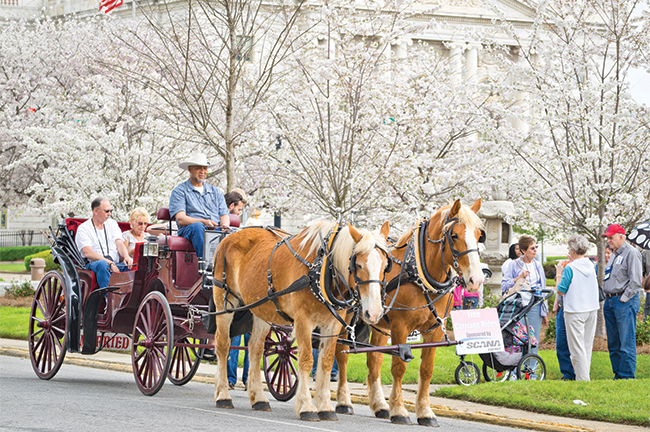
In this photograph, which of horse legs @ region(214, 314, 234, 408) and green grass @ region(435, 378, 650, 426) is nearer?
green grass @ region(435, 378, 650, 426)

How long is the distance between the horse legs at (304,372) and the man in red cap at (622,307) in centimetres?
478

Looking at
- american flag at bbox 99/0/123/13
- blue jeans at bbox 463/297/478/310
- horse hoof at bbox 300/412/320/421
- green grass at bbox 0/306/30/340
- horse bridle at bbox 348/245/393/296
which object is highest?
american flag at bbox 99/0/123/13

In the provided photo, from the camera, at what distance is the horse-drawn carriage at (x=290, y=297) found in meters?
7.34

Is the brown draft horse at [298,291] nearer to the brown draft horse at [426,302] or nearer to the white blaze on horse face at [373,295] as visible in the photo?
the white blaze on horse face at [373,295]

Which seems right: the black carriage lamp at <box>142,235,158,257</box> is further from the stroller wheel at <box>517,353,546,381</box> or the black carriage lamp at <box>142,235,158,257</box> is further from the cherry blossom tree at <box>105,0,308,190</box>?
the stroller wheel at <box>517,353,546,381</box>

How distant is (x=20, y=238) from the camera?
52.3m

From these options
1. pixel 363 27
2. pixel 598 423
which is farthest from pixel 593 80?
pixel 598 423

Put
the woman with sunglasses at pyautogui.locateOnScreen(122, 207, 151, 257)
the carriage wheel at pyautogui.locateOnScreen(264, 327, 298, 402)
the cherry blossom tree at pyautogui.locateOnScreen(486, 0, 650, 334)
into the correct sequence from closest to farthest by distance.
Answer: the carriage wheel at pyautogui.locateOnScreen(264, 327, 298, 402), the woman with sunglasses at pyautogui.locateOnScreen(122, 207, 151, 257), the cherry blossom tree at pyautogui.locateOnScreen(486, 0, 650, 334)

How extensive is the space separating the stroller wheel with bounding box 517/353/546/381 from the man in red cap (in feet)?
3.16

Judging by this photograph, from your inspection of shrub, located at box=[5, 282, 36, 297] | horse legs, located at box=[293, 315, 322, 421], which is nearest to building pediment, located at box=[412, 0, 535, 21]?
shrub, located at box=[5, 282, 36, 297]

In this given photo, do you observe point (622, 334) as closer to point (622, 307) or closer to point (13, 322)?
point (622, 307)

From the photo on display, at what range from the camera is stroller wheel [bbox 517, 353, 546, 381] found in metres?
10.1

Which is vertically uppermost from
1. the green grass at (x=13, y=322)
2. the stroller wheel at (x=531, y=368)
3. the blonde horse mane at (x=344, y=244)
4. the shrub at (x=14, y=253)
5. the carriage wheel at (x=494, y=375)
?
the shrub at (x=14, y=253)

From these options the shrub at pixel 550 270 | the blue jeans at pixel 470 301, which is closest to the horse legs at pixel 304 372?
the blue jeans at pixel 470 301
